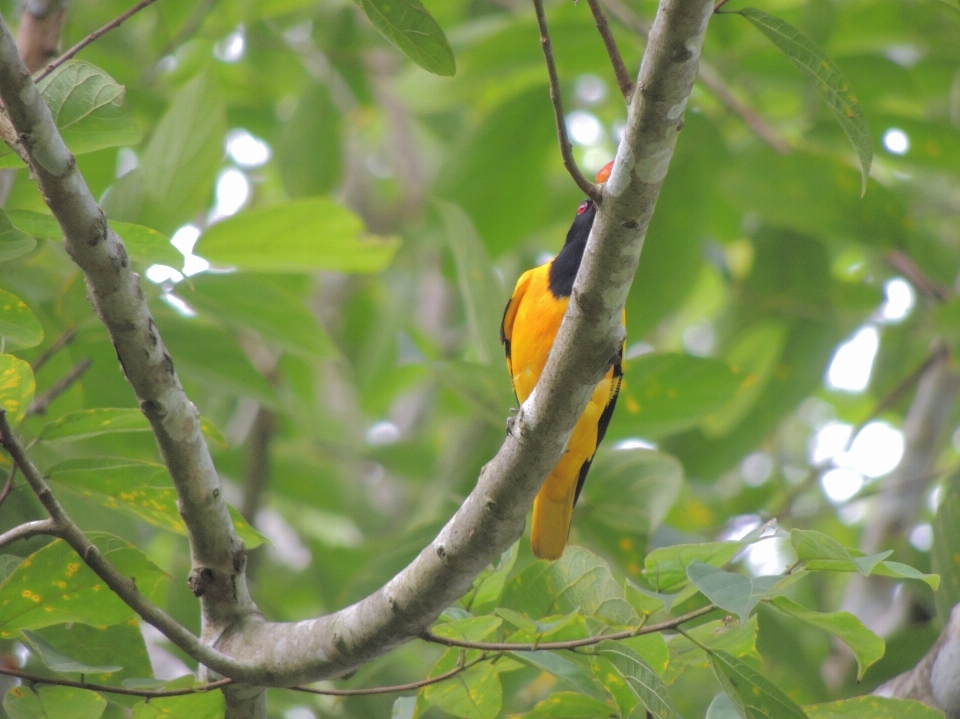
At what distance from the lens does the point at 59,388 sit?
2.85 m

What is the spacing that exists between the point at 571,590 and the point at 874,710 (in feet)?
2.38

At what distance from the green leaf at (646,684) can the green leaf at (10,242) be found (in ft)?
4.76

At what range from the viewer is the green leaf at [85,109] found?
6.17 feet

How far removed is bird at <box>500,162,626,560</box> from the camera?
11.0 ft

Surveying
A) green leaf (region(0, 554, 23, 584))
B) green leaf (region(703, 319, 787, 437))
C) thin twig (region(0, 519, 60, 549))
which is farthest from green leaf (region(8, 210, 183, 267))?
green leaf (region(703, 319, 787, 437))

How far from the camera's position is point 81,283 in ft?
9.09

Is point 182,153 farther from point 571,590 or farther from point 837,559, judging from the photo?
point 837,559

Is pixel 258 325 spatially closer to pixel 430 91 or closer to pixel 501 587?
pixel 501 587

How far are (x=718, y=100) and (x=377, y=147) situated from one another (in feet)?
19.7

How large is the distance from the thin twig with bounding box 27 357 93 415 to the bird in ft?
4.78

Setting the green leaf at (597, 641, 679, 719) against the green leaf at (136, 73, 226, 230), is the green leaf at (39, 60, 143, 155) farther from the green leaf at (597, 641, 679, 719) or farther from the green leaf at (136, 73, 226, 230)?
the green leaf at (597, 641, 679, 719)

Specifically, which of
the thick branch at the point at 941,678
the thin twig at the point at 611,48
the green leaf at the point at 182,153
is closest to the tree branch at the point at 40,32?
the green leaf at the point at 182,153

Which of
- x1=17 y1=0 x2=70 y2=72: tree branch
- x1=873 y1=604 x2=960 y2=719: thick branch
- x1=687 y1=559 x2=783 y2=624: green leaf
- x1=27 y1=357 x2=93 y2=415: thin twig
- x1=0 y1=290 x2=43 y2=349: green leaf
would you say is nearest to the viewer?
x1=687 y1=559 x2=783 y2=624: green leaf

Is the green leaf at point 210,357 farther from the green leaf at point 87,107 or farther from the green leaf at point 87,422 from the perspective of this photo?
the green leaf at point 87,107
